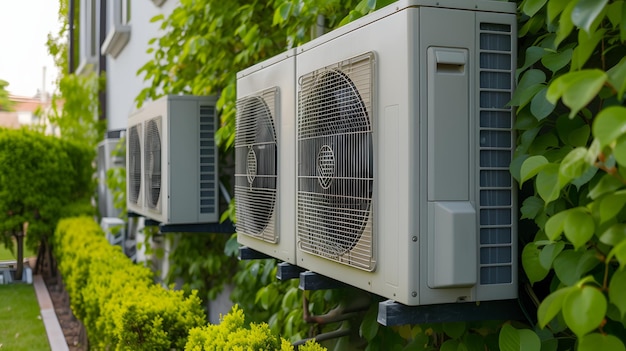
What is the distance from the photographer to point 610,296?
55.1 inches

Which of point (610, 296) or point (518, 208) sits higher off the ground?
point (518, 208)

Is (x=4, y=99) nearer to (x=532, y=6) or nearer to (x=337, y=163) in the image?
(x=337, y=163)

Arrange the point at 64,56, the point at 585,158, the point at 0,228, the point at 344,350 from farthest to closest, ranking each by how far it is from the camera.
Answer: the point at 64,56
the point at 0,228
the point at 344,350
the point at 585,158

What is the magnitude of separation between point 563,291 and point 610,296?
0.10m

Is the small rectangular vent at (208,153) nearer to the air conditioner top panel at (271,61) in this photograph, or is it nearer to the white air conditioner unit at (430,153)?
the air conditioner top panel at (271,61)

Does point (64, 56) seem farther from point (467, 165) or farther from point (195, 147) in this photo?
point (467, 165)

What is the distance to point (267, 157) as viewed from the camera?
281 centimetres

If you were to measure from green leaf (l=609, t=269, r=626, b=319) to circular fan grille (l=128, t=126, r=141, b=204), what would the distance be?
14.0ft

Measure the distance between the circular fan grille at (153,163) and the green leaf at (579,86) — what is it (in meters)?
3.61

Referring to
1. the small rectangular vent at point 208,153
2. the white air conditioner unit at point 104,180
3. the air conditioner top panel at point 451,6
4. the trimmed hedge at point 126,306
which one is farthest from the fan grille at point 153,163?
the white air conditioner unit at point 104,180

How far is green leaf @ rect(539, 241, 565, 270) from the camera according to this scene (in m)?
1.70

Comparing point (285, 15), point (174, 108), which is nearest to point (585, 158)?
point (285, 15)

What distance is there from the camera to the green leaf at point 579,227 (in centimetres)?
143

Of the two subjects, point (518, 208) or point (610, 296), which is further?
point (518, 208)
